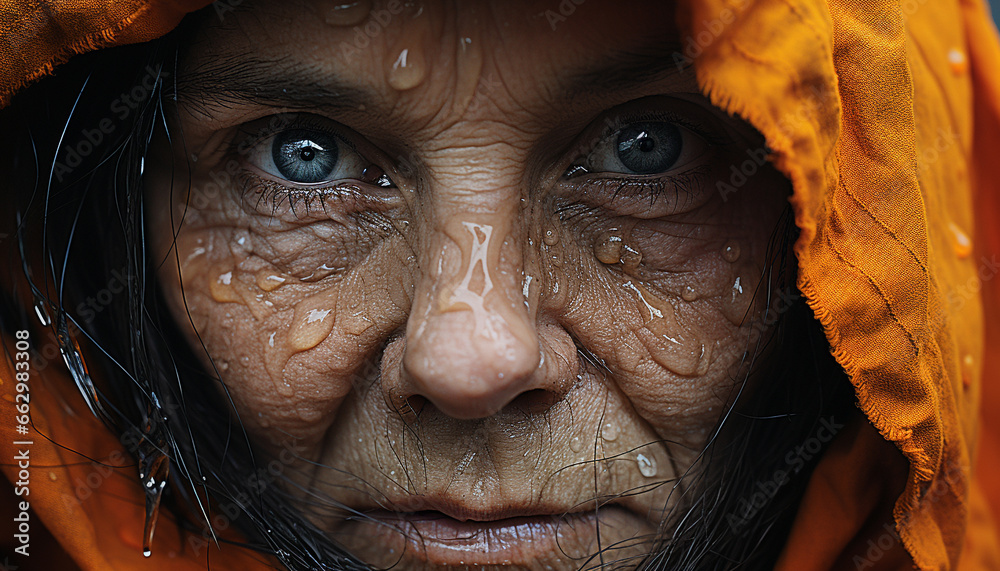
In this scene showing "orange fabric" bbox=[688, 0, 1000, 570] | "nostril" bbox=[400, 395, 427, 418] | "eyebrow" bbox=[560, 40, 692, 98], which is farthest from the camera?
"nostril" bbox=[400, 395, 427, 418]

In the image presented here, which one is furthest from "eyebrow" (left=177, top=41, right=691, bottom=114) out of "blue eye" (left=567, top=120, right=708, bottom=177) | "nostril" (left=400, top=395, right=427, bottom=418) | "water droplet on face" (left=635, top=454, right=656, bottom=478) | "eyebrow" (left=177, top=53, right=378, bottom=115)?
"water droplet on face" (left=635, top=454, right=656, bottom=478)

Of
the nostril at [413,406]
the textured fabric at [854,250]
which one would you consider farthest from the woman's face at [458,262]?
the textured fabric at [854,250]

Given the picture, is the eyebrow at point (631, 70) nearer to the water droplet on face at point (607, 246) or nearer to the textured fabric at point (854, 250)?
the textured fabric at point (854, 250)

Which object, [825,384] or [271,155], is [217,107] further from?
[825,384]

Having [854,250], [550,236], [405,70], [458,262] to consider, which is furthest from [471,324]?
[854,250]

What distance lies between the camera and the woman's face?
84 cm

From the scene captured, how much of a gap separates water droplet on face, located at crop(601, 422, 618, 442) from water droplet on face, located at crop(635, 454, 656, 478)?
1.8 inches

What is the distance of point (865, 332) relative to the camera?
2.64 feet

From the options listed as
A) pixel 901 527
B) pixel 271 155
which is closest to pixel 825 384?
pixel 901 527

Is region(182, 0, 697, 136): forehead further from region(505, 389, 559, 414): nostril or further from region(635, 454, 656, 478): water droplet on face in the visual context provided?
region(635, 454, 656, 478): water droplet on face

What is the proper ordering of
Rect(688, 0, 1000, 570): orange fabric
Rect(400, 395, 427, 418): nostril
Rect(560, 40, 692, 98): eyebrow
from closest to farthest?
1. Rect(688, 0, 1000, 570): orange fabric
2. Rect(560, 40, 692, 98): eyebrow
3. Rect(400, 395, 427, 418): nostril

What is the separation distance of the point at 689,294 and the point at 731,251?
78 mm

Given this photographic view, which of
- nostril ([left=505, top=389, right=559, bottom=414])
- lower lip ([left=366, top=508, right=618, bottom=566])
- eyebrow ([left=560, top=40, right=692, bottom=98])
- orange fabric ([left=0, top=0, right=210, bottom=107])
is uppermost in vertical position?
orange fabric ([left=0, top=0, right=210, bottom=107])

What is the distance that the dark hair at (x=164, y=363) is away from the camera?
0.97m
